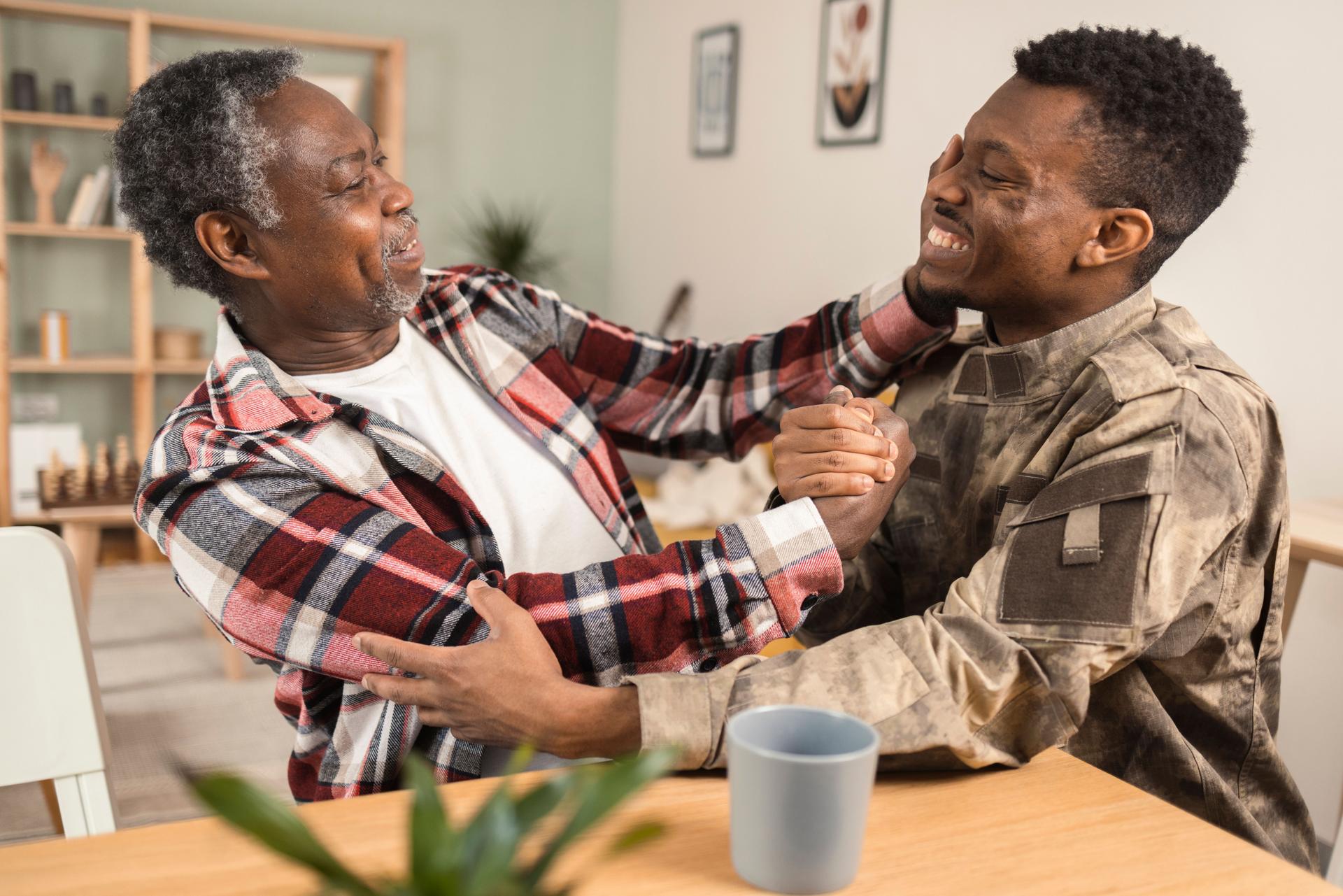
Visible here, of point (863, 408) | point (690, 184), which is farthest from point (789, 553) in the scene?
point (690, 184)

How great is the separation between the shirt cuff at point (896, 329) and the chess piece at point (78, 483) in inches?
117

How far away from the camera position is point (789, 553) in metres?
1.00

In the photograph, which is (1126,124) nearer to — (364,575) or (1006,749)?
(1006,749)

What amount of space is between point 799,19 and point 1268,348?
78.2 inches

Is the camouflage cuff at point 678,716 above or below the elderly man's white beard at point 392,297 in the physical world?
below

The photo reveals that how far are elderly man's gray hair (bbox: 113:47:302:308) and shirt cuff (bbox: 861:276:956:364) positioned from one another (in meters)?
0.70

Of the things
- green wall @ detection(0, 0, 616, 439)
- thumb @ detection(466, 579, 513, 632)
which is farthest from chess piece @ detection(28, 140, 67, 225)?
thumb @ detection(466, 579, 513, 632)

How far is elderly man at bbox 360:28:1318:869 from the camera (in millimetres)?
858

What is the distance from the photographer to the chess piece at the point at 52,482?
3.47m

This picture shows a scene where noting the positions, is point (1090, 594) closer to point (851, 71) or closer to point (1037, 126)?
point (1037, 126)

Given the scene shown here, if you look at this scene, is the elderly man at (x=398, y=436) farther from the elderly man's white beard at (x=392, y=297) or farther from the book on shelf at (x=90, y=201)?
the book on shelf at (x=90, y=201)

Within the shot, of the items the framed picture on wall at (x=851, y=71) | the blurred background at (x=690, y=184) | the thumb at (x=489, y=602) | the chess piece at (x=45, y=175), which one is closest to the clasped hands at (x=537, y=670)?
the thumb at (x=489, y=602)

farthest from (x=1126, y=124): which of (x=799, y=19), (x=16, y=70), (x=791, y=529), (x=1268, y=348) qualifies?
(x=16, y=70)

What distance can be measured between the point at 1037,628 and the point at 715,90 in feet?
11.6
